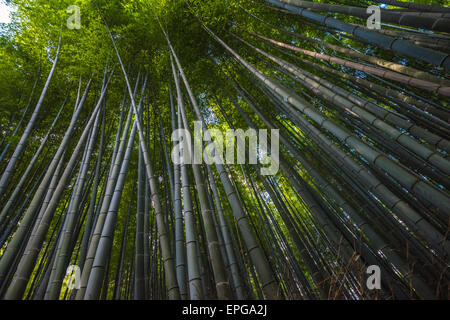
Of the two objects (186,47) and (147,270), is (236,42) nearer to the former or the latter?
(186,47)

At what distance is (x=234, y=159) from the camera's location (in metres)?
4.68

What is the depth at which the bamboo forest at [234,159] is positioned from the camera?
1.51m

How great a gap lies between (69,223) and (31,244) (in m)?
0.34

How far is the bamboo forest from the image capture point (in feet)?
4.95

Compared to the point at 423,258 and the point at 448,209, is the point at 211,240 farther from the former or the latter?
the point at 423,258

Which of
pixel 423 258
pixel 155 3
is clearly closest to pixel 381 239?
pixel 423 258

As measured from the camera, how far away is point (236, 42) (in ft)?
14.3

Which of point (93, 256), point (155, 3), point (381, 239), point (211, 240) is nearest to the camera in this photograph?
point (211, 240)

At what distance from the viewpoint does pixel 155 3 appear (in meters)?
3.89

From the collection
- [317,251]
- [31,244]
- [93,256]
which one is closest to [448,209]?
[317,251]
